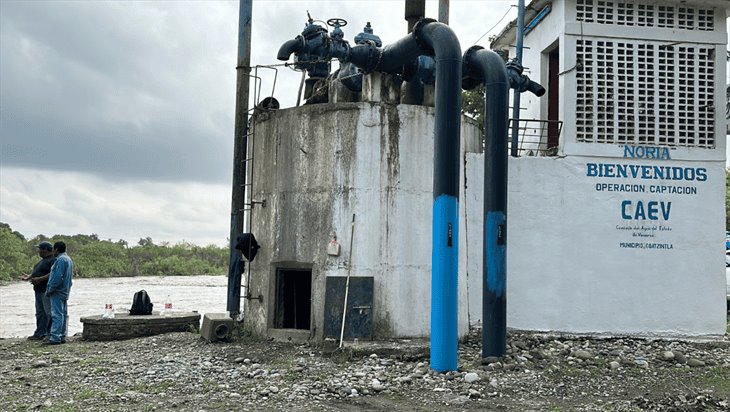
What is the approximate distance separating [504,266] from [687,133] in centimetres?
560

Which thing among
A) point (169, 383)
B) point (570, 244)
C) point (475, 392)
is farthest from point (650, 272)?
point (169, 383)

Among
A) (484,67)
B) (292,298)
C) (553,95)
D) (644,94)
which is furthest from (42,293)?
(644,94)

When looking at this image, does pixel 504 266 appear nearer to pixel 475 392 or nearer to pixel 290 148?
pixel 475 392

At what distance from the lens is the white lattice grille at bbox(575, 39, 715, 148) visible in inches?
545

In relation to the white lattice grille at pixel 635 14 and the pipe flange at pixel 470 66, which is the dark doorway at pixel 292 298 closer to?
the pipe flange at pixel 470 66

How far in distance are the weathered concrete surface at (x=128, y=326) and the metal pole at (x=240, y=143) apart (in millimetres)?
1226

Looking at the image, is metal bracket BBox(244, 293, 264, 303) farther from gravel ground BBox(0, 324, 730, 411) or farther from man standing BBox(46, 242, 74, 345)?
man standing BBox(46, 242, 74, 345)

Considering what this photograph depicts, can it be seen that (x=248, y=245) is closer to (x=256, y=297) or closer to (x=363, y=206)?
(x=256, y=297)

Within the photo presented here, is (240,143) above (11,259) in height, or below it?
above

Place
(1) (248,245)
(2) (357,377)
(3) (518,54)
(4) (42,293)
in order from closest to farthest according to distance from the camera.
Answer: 1. (2) (357,377)
2. (1) (248,245)
3. (4) (42,293)
4. (3) (518,54)

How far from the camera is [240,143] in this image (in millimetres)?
14375

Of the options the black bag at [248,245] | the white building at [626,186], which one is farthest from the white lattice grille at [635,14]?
the black bag at [248,245]

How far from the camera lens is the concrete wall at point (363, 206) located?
1171 centimetres

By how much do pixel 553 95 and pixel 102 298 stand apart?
62.2 ft
